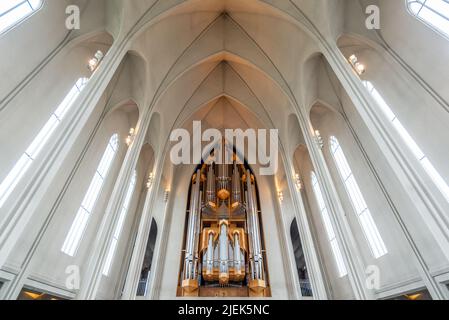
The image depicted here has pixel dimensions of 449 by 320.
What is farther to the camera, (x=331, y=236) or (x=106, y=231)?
(x=331, y=236)

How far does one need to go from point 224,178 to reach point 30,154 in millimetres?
10828

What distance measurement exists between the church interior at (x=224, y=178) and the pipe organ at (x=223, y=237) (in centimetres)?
9

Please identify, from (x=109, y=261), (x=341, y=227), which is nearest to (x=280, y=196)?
(x=341, y=227)

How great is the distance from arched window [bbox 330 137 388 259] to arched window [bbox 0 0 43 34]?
11660mm

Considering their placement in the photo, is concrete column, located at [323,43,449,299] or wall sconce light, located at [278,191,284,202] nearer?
concrete column, located at [323,43,449,299]

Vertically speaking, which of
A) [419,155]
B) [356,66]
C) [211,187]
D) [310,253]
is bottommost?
[310,253]

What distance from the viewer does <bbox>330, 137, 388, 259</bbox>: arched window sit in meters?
7.62

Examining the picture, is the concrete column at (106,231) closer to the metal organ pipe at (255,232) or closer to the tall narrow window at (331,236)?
the metal organ pipe at (255,232)

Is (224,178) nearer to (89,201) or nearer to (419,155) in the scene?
(89,201)

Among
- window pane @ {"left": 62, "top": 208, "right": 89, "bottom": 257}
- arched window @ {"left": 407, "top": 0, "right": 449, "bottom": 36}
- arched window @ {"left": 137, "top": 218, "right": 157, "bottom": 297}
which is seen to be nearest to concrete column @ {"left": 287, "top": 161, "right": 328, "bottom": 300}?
arched window @ {"left": 407, "top": 0, "right": 449, "bottom": 36}

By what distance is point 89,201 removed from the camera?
8.85m

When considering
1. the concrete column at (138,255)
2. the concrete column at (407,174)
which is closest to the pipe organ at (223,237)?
the concrete column at (138,255)

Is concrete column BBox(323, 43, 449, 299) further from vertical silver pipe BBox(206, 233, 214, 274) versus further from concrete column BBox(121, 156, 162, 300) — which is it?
concrete column BBox(121, 156, 162, 300)
